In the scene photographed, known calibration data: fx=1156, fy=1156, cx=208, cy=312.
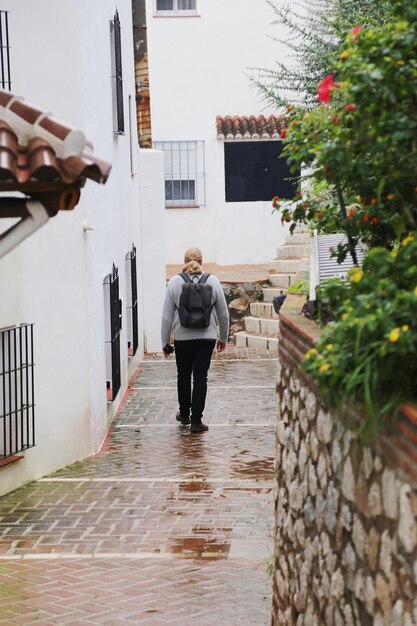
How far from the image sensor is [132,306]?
17047 millimetres

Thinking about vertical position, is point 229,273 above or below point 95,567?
above

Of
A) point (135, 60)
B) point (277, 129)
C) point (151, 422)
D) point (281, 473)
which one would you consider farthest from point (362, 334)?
point (277, 129)

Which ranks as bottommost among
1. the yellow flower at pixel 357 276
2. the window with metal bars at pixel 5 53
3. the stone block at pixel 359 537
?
the stone block at pixel 359 537

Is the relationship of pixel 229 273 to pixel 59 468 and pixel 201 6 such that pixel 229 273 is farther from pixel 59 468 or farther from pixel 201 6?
pixel 59 468

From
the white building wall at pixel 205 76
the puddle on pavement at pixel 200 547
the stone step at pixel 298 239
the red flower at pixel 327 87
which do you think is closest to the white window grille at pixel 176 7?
the white building wall at pixel 205 76

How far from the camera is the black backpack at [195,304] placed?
39.4 feet

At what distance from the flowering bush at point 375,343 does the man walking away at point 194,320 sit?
301 inches

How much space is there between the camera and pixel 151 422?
13.3 m

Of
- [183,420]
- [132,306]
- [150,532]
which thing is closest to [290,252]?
[132,306]

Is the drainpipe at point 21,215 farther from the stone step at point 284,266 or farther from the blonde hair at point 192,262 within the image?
the stone step at point 284,266

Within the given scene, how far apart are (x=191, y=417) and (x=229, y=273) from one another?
34.1 ft

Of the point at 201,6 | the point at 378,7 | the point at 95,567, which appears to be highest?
the point at 201,6

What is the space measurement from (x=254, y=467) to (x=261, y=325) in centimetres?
882

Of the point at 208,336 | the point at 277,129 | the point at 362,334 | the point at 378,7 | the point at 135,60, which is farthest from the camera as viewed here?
the point at 277,129
